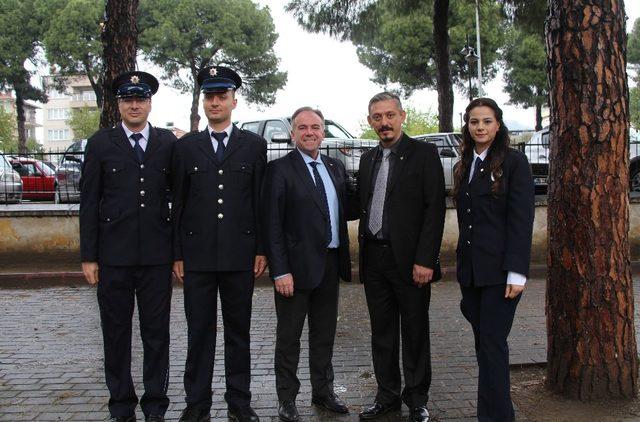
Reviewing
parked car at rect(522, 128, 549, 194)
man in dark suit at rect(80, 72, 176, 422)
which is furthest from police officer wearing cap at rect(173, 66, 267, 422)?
parked car at rect(522, 128, 549, 194)

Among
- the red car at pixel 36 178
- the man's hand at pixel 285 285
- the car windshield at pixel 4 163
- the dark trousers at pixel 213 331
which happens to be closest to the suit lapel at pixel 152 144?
the dark trousers at pixel 213 331

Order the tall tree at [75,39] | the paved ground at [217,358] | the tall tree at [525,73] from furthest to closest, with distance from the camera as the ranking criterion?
1. the tall tree at [75,39]
2. the tall tree at [525,73]
3. the paved ground at [217,358]

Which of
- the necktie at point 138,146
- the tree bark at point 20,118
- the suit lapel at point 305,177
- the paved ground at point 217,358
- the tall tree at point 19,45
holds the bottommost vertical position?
the paved ground at point 217,358

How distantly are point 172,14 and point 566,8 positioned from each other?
47.3 m

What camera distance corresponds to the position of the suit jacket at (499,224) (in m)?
3.68

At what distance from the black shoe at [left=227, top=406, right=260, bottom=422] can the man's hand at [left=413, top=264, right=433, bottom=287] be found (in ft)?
4.52

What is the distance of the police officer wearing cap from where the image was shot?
409 cm

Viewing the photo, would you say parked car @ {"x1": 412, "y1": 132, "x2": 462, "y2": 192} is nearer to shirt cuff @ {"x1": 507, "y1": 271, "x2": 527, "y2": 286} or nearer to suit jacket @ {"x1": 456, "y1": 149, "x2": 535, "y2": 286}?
suit jacket @ {"x1": 456, "y1": 149, "x2": 535, "y2": 286}

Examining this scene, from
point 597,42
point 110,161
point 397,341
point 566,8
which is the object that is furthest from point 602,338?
point 110,161

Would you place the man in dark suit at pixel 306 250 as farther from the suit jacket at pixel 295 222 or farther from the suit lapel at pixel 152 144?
the suit lapel at pixel 152 144

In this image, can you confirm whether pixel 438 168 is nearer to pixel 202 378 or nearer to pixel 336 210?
pixel 336 210

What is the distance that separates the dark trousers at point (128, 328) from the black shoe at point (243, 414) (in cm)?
45

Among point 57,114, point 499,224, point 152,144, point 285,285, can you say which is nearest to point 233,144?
point 152,144

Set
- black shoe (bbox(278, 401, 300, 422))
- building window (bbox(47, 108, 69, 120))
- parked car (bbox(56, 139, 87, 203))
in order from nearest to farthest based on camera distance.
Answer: black shoe (bbox(278, 401, 300, 422))
parked car (bbox(56, 139, 87, 203))
building window (bbox(47, 108, 69, 120))
